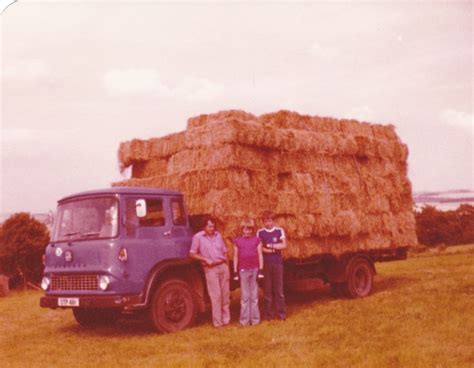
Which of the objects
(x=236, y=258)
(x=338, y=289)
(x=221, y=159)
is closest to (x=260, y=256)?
(x=236, y=258)

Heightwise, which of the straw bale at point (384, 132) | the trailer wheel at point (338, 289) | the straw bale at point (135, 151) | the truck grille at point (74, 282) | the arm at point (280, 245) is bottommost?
the trailer wheel at point (338, 289)

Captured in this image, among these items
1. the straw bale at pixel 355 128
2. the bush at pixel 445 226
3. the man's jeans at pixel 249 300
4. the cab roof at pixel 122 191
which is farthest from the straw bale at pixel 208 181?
the bush at pixel 445 226

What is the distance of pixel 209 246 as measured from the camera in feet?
34.1

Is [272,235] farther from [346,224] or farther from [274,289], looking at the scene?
[346,224]

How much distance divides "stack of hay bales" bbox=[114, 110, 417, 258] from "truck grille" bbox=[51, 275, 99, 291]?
2.36 meters

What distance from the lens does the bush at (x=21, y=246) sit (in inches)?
862

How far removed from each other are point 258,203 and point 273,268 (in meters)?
1.30

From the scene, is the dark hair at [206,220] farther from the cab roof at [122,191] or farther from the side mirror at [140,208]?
the side mirror at [140,208]

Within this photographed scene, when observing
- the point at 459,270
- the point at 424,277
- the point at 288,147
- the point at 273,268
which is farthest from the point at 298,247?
the point at 459,270

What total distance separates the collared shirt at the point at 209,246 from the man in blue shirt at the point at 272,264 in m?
0.84

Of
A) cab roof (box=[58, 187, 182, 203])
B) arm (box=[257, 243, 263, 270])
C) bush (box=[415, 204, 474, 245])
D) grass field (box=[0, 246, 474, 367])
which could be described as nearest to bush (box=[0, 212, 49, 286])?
grass field (box=[0, 246, 474, 367])

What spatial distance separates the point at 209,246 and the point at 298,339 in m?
2.47

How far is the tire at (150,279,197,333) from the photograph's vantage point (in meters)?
10.1

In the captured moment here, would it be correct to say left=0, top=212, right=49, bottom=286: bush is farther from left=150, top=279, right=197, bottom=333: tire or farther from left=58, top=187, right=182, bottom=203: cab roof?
left=150, top=279, right=197, bottom=333: tire
